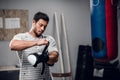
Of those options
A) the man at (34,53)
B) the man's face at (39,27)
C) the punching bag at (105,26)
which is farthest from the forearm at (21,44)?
the punching bag at (105,26)

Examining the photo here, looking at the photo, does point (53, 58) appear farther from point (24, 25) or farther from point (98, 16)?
point (24, 25)

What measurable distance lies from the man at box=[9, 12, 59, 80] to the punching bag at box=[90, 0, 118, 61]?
0.74 metres

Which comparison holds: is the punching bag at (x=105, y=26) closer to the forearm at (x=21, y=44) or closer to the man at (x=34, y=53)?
the man at (x=34, y=53)

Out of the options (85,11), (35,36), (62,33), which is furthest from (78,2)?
(35,36)

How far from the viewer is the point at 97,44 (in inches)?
115

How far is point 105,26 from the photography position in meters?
2.83

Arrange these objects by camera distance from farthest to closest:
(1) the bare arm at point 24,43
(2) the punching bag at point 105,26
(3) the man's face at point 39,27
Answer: (2) the punching bag at point 105,26, (3) the man's face at point 39,27, (1) the bare arm at point 24,43

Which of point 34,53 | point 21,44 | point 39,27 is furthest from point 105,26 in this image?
point 21,44

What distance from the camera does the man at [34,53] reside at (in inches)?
84.0

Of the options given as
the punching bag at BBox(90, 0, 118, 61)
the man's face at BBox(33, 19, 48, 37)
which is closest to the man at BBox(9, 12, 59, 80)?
the man's face at BBox(33, 19, 48, 37)

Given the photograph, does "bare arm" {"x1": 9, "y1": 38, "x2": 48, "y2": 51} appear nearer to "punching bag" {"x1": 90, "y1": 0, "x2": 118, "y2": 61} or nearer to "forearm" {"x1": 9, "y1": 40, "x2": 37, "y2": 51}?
"forearm" {"x1": 9, "y1": 40, "x2": 37, "y2": 51}

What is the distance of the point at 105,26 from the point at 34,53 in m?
1.03

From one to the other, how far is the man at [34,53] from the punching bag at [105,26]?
0.74m

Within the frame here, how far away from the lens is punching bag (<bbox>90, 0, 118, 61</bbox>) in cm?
281
